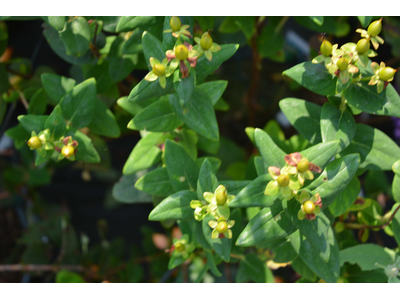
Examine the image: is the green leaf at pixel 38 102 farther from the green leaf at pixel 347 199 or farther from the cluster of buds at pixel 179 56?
the green leaf at pixel 347 199

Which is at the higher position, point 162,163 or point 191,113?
point 191,113

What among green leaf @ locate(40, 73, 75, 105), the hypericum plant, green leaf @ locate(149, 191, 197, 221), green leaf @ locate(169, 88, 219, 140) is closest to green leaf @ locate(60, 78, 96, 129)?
the hypericum plant

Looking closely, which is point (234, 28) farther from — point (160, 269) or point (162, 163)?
point (160, 269)

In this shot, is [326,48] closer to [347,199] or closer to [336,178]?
[336,178]

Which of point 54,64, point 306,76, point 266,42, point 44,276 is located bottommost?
point 44,276

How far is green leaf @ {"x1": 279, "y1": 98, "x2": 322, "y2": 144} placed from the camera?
824mm

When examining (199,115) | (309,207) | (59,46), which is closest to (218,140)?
(199,115)

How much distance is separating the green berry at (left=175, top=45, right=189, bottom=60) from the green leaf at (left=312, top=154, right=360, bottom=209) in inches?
14.2

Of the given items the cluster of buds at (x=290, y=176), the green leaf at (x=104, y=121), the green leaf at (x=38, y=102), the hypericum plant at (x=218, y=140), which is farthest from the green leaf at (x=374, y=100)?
the green leaf at (x=38, y=102)

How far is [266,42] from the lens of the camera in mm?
1217

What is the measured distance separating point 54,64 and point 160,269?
105 cm

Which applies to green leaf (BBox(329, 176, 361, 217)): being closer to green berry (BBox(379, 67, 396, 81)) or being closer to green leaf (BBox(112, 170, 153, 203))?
→ green berry (BBox(379, 67, 396, 81))

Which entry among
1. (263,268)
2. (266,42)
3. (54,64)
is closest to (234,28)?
(266,42)

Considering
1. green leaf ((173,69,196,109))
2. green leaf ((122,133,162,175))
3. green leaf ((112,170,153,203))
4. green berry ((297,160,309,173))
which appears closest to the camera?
green berry ((297,160,309,173))
